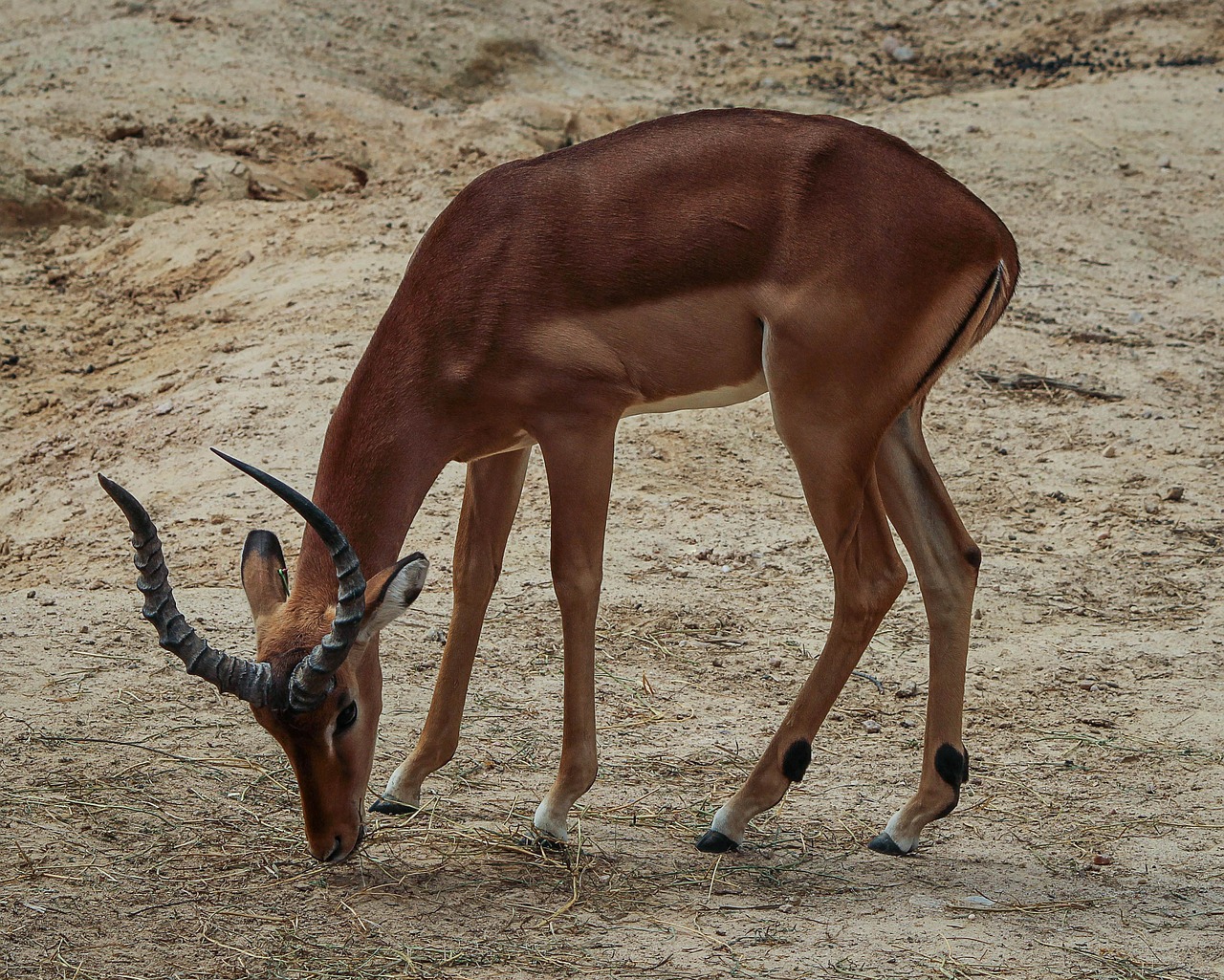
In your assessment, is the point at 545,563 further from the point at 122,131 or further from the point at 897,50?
the point at 897,50

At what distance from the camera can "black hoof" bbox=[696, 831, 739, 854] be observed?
493 centimetres

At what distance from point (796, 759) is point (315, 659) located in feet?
6.10

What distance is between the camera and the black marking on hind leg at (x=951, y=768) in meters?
5.03

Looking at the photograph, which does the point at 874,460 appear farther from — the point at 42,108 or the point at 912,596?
the point at 42,108

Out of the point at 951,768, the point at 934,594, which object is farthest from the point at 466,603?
the point at 951,768

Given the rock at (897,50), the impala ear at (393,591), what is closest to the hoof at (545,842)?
the impala ear at (393,591)

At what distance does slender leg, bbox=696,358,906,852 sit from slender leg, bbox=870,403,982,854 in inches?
4.4

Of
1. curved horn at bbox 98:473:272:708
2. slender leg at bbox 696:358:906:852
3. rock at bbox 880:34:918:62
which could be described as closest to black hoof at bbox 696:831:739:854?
slender leg at bbox 696:358:906:852

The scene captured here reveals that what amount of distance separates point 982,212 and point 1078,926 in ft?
7.92

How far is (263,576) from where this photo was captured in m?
4.55

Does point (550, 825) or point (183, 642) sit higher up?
point (183, 642)

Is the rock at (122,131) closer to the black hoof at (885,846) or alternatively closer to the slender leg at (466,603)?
the slender leg at (466,603)

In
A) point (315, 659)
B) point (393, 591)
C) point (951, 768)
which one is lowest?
A: point (951, 768)

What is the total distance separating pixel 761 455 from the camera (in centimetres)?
860
